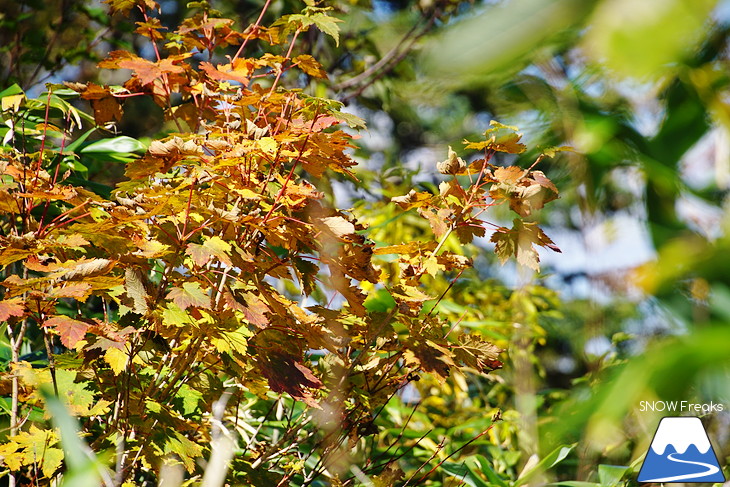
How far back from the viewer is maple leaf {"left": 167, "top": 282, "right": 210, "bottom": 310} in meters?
1.04

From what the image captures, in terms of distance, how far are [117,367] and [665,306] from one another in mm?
928

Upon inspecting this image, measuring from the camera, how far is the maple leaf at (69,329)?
1.01 meters

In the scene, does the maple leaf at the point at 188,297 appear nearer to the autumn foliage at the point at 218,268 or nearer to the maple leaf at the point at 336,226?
the autumn foliage at the point at 218,268

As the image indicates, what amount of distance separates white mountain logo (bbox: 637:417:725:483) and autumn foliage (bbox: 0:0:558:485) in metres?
0.35

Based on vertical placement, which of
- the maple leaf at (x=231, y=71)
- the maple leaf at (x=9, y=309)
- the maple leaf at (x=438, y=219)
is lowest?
the maple leaf at (x=9, y=309)

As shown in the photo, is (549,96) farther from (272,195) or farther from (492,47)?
(272,195)

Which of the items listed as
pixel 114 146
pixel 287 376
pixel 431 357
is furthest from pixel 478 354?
pixel 114 146

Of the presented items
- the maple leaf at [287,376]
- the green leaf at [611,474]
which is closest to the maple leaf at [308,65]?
the maple leaf at [287,376]

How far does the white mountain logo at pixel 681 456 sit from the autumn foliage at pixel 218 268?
35cm

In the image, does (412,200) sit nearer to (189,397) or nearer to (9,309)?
(189,397)

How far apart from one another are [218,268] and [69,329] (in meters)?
0.32

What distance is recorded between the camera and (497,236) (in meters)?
1.27

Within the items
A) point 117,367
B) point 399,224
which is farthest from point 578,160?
point 399,224

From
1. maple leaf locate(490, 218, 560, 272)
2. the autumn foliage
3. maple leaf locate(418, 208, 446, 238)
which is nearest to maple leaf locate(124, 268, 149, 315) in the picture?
the autumn foliage
